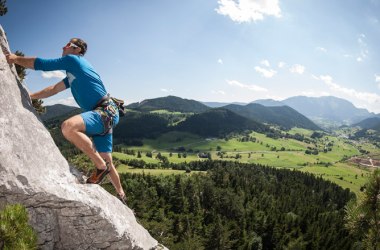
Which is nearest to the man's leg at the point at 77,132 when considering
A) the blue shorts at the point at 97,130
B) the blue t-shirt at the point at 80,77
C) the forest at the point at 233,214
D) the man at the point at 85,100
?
the man at the point at 85,100

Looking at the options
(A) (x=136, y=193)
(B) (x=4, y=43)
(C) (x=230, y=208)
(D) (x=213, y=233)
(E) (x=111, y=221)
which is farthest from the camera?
(C) (x=230, y=208)

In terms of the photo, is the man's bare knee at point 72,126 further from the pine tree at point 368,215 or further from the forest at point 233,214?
Answer: the forest at point 233,214

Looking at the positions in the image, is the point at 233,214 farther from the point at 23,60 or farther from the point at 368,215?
the point at 23,60

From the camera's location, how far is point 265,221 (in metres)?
122

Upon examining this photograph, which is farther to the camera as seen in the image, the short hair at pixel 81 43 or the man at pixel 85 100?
the short hair at pixel 81 43

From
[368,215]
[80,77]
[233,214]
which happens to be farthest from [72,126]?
[233,214]

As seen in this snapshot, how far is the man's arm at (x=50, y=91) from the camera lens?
1106cm

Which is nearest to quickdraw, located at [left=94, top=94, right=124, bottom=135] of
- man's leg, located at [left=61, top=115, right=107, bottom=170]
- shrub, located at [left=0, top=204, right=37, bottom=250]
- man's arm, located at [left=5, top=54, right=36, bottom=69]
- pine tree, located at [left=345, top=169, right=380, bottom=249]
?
man's leg, located at [left=61, top=115, right=107, bottom=170]

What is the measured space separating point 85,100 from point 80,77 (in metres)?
0.80

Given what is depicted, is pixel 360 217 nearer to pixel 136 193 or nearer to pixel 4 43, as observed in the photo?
pixel 4 43

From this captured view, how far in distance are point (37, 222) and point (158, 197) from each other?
143m

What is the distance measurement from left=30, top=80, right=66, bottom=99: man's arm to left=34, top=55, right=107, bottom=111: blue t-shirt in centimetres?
43

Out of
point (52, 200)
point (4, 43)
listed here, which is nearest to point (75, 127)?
point (52, 200)

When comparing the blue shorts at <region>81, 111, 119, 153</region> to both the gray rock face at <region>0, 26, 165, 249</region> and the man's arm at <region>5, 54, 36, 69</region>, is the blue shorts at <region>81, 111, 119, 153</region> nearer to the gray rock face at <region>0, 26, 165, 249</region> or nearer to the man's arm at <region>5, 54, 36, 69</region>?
the gray rock face at <region>0, 26, 165, 249</region>
